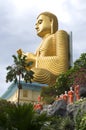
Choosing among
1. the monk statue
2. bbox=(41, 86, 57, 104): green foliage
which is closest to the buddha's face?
the monk statue

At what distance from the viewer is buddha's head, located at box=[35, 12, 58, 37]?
5303 cm

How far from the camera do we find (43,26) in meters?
53.1

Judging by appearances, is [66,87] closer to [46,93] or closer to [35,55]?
[46,93]

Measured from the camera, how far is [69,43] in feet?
165

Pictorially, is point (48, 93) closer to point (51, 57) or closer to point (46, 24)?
point (51, 57)

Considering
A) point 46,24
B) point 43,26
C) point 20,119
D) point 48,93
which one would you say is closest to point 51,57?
point 43,26

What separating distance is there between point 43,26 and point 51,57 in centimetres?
538

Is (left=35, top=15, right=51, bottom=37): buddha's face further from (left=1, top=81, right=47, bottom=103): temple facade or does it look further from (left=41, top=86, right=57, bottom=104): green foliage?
(left=41, top=86, right=57, bottom=104): green foliage

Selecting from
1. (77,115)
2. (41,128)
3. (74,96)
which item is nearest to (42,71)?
(74,96)

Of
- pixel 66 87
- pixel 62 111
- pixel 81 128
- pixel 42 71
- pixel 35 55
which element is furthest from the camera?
pixel 35 55

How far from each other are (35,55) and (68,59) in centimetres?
439

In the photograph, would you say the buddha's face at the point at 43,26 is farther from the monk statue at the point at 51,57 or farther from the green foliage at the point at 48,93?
the green foliage at the point at 48,93

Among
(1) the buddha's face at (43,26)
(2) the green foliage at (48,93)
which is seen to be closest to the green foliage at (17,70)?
(2) the green foliage at (48,93)

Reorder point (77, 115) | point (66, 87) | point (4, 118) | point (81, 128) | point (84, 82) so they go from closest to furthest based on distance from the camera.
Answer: point (4, 118), point (81, 128), point (77, 115), point (84, 82), point (66, 87)
